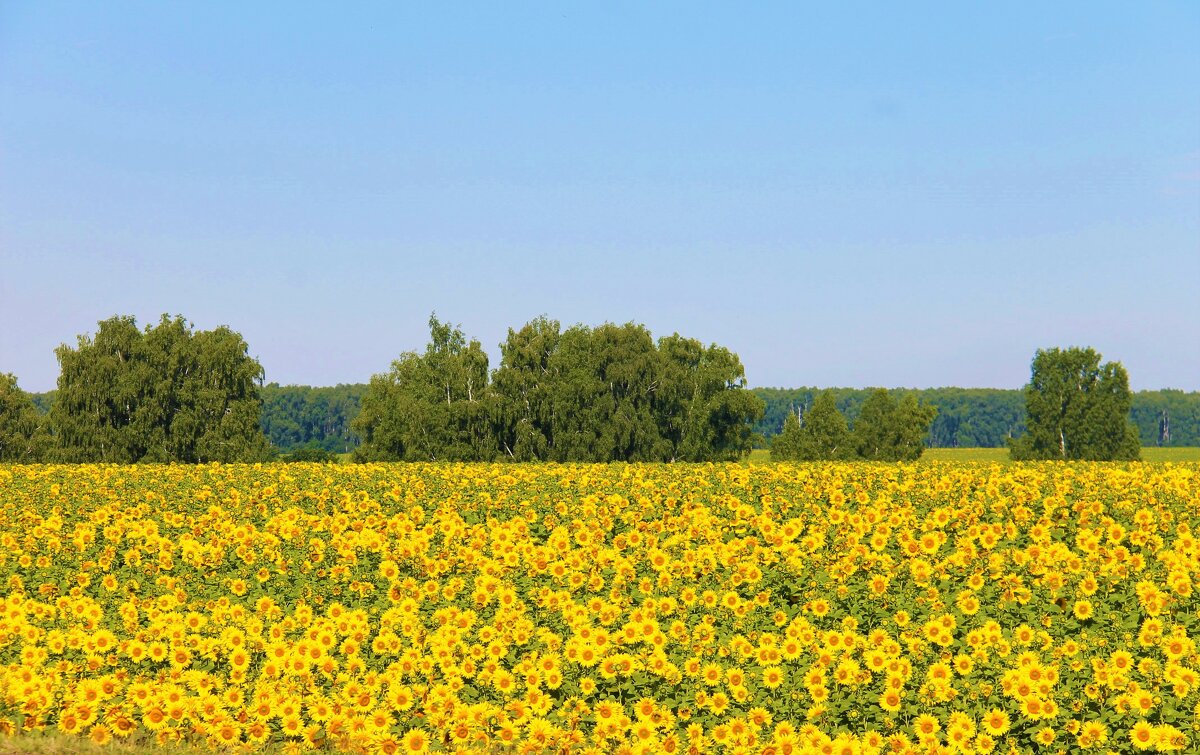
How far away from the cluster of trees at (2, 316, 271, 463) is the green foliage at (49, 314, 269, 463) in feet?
0.17

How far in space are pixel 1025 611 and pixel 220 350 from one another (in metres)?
54.3

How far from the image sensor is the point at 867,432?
2719 inches

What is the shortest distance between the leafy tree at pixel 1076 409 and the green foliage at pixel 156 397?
45.2m

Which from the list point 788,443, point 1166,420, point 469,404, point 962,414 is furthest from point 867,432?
point 1166,420

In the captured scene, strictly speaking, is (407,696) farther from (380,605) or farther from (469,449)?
(469,449)

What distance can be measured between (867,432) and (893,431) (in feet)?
5.38

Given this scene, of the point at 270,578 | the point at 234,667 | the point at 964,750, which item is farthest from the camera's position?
the point at 270,578

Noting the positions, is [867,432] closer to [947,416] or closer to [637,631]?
[637,631]

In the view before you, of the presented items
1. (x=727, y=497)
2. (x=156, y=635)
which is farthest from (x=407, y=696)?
(x=727, y=497)

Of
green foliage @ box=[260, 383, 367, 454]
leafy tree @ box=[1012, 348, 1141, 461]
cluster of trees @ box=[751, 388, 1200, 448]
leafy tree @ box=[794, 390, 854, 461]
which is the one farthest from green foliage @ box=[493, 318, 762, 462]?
green foliage @ box=[260, 383, 367, 454]

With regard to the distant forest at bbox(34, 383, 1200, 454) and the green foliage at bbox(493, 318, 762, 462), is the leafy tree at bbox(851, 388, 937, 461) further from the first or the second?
the distant forest at bbox(34, 383, 1200, 454)

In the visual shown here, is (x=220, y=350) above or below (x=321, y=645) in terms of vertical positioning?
above

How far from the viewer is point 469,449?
57.2m

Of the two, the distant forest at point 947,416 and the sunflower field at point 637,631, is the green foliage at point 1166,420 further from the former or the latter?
the sunflower field at point 637,631
